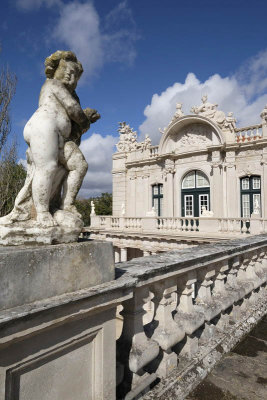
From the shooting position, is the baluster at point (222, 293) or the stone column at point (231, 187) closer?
the baluster at point (222, 293)

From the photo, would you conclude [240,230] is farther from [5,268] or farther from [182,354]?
[5,268]

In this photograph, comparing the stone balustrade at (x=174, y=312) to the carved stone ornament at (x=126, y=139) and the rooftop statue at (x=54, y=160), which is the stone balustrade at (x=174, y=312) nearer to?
the rooftop statue at (x=54, y=160)

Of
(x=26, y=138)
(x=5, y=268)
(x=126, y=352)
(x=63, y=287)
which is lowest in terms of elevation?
(x=126, y=352)

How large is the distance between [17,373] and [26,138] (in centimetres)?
147

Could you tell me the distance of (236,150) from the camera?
54.5ft

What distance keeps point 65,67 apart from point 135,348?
7.12 feet

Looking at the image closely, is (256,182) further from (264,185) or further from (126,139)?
(126,139)

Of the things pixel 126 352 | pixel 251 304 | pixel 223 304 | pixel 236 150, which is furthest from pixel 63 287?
pixel 236 150

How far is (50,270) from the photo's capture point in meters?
1.54

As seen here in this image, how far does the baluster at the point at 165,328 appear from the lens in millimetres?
2229

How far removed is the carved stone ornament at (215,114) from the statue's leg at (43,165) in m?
16.5

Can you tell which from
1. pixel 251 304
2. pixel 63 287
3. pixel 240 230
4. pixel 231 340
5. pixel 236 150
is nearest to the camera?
pixel 63 287

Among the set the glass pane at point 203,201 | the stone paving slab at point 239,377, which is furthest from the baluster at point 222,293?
the glass pane at point 203,201

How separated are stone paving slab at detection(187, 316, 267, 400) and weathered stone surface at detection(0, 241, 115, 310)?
4.20 ft
